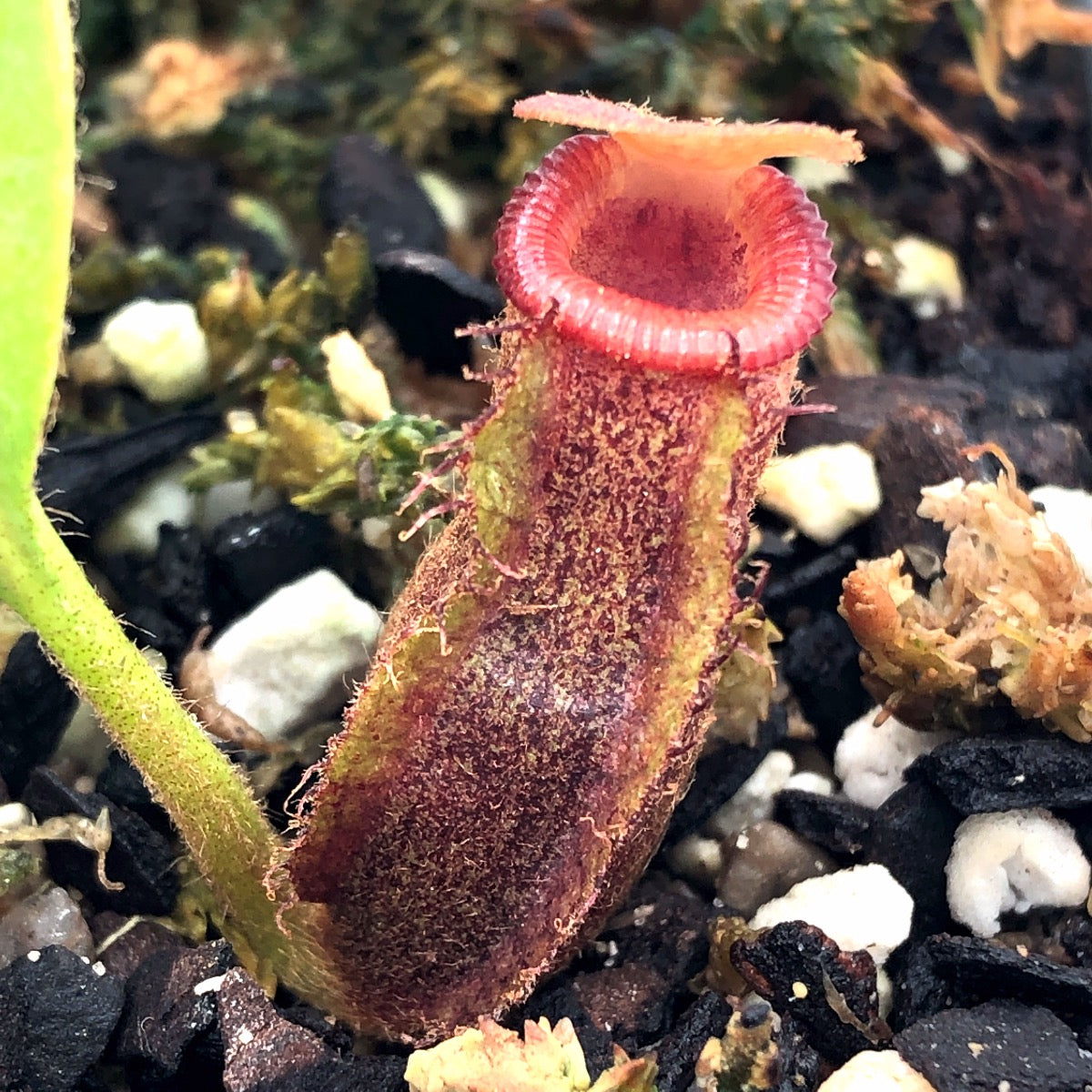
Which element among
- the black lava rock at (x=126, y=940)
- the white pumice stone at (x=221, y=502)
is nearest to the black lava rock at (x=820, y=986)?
the black lava rock at (x=126, y=940)

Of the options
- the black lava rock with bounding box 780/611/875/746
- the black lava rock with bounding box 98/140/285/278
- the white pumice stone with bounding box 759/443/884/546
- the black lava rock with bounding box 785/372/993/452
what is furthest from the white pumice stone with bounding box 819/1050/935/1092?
the black lava rock with bounding box 98/140/285/278

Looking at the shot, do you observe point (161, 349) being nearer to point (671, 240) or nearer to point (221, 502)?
point (221, 502)

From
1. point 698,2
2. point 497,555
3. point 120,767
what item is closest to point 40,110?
point 497,555

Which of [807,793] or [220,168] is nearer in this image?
[807,793]

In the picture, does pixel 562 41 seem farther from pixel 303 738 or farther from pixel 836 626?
pixel 303 738

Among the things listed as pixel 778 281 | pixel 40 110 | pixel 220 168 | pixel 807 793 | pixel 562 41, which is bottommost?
pixel 807 793

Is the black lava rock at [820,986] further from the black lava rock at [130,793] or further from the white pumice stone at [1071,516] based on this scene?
the black lava rock at [130,793]
